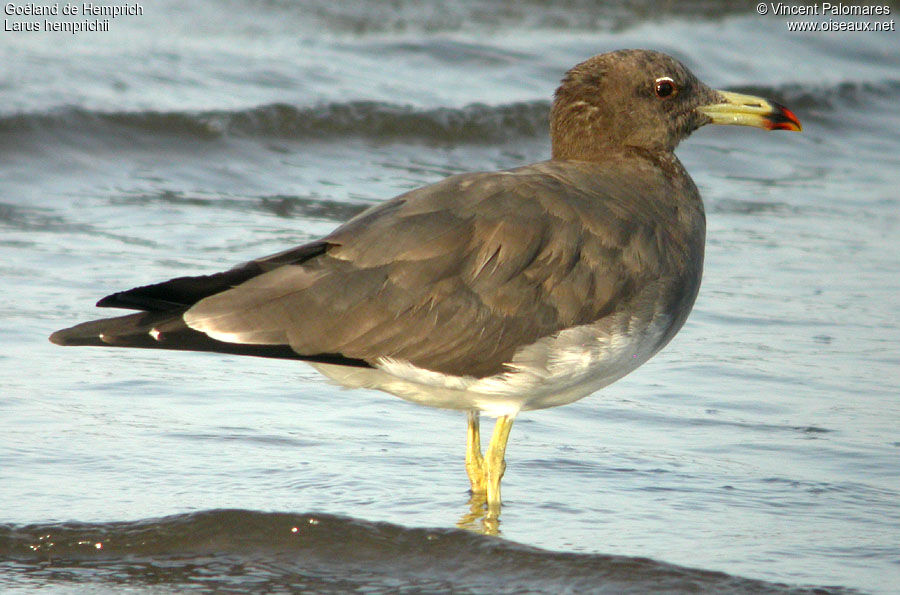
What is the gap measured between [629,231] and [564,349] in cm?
→ 56

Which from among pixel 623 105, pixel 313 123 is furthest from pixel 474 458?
pixel 313 123

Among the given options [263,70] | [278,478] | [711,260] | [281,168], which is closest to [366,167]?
[281,168]

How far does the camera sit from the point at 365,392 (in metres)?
6.72

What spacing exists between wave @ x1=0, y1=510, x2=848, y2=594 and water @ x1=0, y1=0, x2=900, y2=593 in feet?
0.04

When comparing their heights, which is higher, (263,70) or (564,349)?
(263,70)

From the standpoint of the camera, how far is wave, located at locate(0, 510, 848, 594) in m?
4.72

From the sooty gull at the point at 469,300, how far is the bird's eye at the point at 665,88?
0.70m

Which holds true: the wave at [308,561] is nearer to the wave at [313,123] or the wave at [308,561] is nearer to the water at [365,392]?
the water at [365,392]

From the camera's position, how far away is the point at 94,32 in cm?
1292

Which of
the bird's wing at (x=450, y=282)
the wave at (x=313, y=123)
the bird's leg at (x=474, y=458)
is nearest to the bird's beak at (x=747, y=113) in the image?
the bird's wing at (x=450, y=282)

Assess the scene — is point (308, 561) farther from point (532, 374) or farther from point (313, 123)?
point (313, 123)

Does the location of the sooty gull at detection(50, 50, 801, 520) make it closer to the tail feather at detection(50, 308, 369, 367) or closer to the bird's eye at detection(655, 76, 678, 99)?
the tail feather at detection(50, 308, 369, 367)

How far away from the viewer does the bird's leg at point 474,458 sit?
5602mm

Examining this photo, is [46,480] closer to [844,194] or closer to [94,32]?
[844,194]
